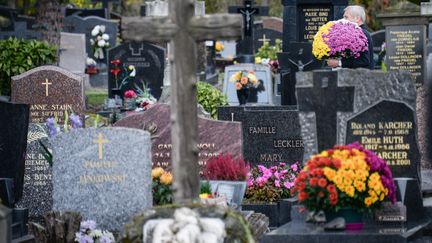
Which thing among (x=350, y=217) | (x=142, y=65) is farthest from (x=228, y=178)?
(x=142, y=65)

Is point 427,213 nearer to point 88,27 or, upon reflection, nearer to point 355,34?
point 355,34

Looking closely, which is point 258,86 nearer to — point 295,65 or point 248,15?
point 295,65

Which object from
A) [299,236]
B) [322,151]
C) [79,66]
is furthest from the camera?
[79,66]

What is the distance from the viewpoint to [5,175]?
12961mm

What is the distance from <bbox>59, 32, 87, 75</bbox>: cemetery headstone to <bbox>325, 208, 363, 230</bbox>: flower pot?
71.8 ft

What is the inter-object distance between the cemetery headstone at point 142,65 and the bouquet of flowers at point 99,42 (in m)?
7.65

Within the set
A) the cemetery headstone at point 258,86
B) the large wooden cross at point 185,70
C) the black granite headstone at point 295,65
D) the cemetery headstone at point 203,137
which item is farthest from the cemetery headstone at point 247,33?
the large wooden cross at point 185,70

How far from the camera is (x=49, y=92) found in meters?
17.4

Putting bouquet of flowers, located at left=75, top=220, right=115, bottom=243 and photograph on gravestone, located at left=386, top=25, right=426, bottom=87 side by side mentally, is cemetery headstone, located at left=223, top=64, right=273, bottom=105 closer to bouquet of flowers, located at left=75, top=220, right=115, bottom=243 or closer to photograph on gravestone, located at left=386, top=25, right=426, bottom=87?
photograph on gravestone, located at left=386, top=25, right=426, bottom=87

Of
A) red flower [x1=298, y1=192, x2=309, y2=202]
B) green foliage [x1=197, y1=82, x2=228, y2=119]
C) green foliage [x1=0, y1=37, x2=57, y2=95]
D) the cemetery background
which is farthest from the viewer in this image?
green foliage [x1=0, y1=37, x2=57, y2=95]

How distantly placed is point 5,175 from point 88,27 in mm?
25260

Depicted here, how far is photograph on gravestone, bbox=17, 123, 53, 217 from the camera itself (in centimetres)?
1405

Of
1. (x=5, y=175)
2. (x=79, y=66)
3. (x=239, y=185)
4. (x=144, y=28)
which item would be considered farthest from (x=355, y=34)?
(x=79, y=66)

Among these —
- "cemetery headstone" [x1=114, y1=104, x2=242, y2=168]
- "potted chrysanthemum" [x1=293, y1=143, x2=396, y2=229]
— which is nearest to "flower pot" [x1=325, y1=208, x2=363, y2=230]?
"potted chrysanthemum" [x1=293, y1=143, x2=396, y2=229]
